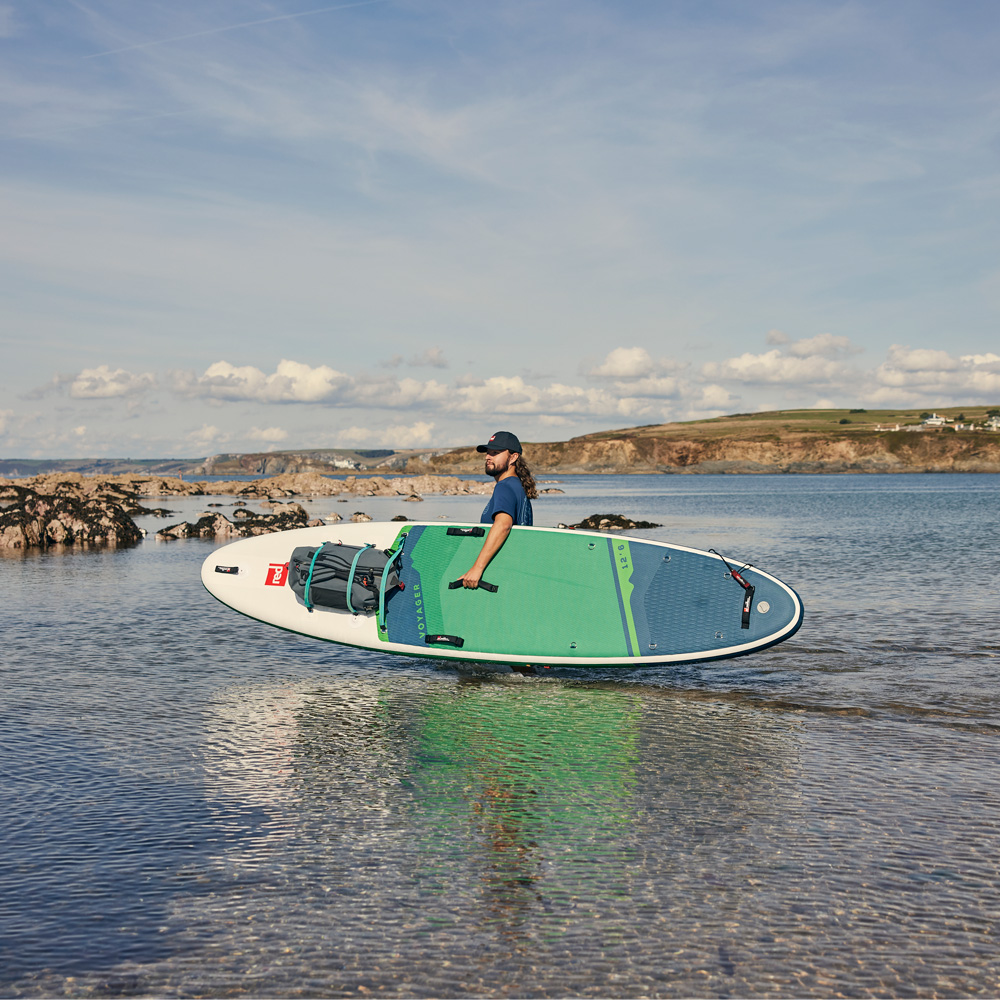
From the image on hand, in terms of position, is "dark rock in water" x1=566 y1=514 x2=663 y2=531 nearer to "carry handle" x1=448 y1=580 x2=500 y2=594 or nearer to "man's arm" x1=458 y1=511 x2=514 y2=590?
"carry handle" x1=448 y1=580 x2=500 y2=594

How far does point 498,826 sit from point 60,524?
108ft

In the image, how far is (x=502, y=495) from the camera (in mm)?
11945

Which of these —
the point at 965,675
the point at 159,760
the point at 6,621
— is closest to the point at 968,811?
the point at 965,675

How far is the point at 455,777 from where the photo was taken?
7.92 m

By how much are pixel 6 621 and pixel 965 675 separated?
650 inches

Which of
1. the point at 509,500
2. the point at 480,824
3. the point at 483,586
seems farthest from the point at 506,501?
the point at 480,824

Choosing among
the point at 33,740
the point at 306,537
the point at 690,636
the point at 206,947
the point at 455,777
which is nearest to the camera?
the point at 206,947

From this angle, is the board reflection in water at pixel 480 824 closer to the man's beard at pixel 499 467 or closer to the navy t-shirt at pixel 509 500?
the navy t-shirt at pixel 509 500

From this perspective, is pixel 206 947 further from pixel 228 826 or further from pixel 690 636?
pixel 690 636

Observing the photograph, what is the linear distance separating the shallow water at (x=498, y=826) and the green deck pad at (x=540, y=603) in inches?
24.9

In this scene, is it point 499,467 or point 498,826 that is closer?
point 498,826

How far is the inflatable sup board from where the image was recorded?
11.6m

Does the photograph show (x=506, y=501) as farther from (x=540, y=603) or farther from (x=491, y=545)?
(x=540, y=603)

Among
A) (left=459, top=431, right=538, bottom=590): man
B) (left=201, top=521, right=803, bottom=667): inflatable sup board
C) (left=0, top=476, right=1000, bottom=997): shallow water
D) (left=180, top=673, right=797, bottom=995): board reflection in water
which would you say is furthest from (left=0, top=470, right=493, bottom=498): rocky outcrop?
(left=180, top=673, right=797, bottom=995): board reflection in water
